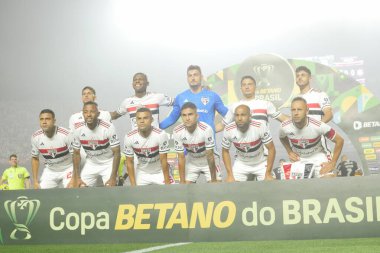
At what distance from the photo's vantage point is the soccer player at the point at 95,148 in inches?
285

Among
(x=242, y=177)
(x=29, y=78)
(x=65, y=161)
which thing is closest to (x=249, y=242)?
(x=242, y=177)

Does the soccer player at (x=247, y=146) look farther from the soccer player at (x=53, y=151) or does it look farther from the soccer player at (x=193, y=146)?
the soccer player at (x=53, y=151)

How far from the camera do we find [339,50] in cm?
1098

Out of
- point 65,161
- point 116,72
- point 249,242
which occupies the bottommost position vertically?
point 249,242

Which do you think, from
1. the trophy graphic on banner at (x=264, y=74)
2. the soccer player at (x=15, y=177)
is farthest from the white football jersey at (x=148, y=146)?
the soccer player at (x=15, y=177)

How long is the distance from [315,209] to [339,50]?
6.02 metres

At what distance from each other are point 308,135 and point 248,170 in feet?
2.63

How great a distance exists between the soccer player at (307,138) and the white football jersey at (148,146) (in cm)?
132

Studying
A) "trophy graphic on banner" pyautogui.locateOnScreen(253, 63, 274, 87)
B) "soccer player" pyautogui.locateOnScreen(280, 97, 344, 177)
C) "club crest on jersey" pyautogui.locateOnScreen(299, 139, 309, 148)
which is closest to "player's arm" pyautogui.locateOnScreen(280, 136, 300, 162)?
"soccer player" pyautogui.locateOnScreen(280, 97, 344, 177)

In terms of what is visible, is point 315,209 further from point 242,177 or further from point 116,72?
point 116,72

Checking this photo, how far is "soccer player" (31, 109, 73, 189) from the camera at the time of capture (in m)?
7.54

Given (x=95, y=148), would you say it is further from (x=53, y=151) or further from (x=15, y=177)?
(x=15, y=177)

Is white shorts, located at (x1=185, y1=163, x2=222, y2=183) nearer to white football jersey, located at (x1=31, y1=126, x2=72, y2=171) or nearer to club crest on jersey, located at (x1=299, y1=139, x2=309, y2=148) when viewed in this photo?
club crest on jersey, located at (x1=299, y1=139, x2=309, y2=148)

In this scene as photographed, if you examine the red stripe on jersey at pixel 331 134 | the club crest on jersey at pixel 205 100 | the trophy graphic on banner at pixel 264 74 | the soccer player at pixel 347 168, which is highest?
the trophy graphic on banner at pixel 264 74
